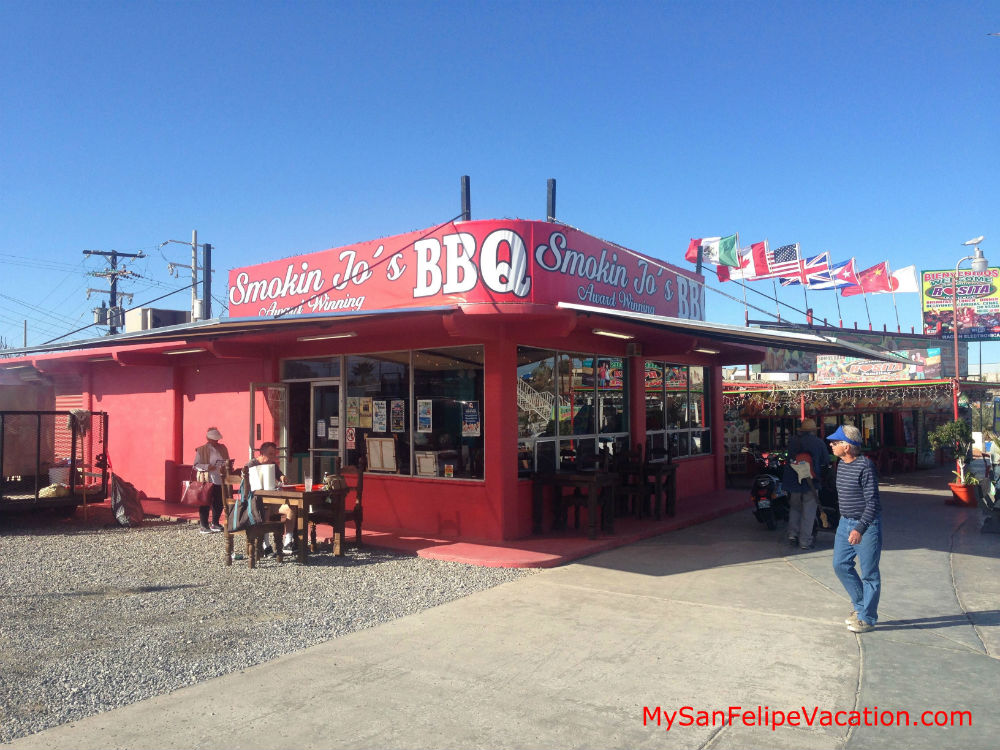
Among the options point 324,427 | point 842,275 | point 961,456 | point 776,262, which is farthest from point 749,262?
point 324,427

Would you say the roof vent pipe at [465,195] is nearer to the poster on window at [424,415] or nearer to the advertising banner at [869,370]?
the poster on window at [424,415]

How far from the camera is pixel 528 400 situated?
1088 centimetres

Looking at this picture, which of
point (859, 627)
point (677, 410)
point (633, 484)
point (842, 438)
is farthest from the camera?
point (677, 410)

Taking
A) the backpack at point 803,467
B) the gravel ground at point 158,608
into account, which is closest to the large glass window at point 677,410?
the backpack at point 803,467

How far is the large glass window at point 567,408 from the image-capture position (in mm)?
10875

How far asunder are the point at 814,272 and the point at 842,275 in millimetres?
3458

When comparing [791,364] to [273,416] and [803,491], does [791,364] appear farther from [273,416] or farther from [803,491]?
[273,416]

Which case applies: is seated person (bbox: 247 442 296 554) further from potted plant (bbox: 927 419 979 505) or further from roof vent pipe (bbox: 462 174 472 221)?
potted plant (bbox: 927 419 979 505)

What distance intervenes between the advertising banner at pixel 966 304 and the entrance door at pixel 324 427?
43.6 metres

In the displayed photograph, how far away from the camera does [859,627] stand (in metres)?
6.36

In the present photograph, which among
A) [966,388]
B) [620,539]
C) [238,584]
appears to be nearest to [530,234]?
[620,539]

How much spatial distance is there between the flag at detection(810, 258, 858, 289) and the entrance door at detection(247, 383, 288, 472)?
102 ft

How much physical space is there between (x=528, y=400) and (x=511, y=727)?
6.64m

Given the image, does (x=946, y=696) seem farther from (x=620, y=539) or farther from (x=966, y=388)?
(x=966, y=388)
